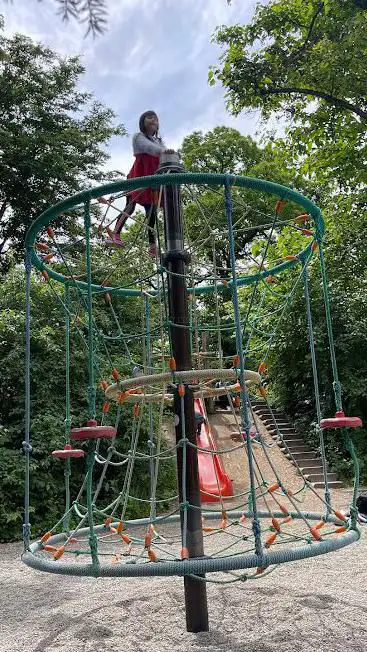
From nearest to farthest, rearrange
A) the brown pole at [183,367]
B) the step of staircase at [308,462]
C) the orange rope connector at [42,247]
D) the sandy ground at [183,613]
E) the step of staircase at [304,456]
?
the sandy ground at [183,613], the brown pole at [183,367], the orange rope connector at [42,247], the step of staircase at [308,462], the step of staircase at [304,456]

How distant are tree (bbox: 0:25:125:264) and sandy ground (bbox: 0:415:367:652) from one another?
9551 mm

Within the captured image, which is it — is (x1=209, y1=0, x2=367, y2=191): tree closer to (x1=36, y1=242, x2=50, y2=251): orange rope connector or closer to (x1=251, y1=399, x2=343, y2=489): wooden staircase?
(x1=251, y1=399, x2=343, y2=489): wooden staircase

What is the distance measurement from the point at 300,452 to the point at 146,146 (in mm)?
8622

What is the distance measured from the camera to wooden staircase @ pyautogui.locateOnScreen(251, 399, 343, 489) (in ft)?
32.6

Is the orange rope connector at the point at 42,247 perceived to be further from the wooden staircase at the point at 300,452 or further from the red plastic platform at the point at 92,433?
the wooden staircase at the point at 300,452

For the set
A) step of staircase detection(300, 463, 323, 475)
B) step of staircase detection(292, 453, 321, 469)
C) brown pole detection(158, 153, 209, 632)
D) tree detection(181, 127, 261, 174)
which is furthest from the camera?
tree detection(181, 127, 261, 174)

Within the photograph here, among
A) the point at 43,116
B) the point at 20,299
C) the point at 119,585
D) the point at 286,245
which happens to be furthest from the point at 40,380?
the point at 43,116

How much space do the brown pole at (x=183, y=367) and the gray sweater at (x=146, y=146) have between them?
0.62ft

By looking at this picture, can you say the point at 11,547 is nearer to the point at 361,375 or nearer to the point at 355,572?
the point at 355,572

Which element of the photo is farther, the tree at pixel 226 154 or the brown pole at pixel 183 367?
the tree at pixel 226 154

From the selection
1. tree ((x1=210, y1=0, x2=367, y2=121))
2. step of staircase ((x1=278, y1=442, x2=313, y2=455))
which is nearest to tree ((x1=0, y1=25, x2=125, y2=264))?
tree ((x1=210, y1=0, x2=367, y2=121))

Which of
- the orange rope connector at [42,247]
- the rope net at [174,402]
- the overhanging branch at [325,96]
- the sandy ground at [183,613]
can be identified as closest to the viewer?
the rope net at [174,402]

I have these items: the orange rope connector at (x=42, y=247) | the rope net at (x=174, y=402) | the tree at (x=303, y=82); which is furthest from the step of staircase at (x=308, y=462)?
the orange rope connector at (x=42, y=247)

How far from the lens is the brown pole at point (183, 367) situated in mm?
3186
